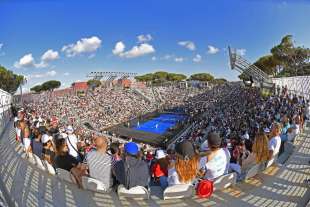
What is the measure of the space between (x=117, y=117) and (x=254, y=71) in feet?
67.5

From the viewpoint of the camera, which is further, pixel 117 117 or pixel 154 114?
pixel 154 114

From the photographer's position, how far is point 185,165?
2.69 metres

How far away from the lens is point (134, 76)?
110ft

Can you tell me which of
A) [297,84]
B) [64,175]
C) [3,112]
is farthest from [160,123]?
[64,175]

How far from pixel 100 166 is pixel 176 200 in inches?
39.7

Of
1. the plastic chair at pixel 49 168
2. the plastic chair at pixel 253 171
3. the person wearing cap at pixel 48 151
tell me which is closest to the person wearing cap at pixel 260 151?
the plastic chair at pixel 253 171

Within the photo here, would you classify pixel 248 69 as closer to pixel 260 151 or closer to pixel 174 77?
pixel 260 151

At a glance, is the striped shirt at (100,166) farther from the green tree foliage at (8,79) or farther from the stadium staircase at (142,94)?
the stadium staircase at (142,94)

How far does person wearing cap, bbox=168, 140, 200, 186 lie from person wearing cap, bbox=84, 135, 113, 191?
82 cm

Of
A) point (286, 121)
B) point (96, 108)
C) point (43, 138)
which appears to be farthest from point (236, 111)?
point (96, 108)

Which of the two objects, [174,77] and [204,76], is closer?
[204,76]

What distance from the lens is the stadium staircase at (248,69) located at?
9.12 metres

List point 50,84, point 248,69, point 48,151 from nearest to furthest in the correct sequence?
point 48,151, point 248,69, point 50,84

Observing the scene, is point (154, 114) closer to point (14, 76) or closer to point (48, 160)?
point (14, 76)
